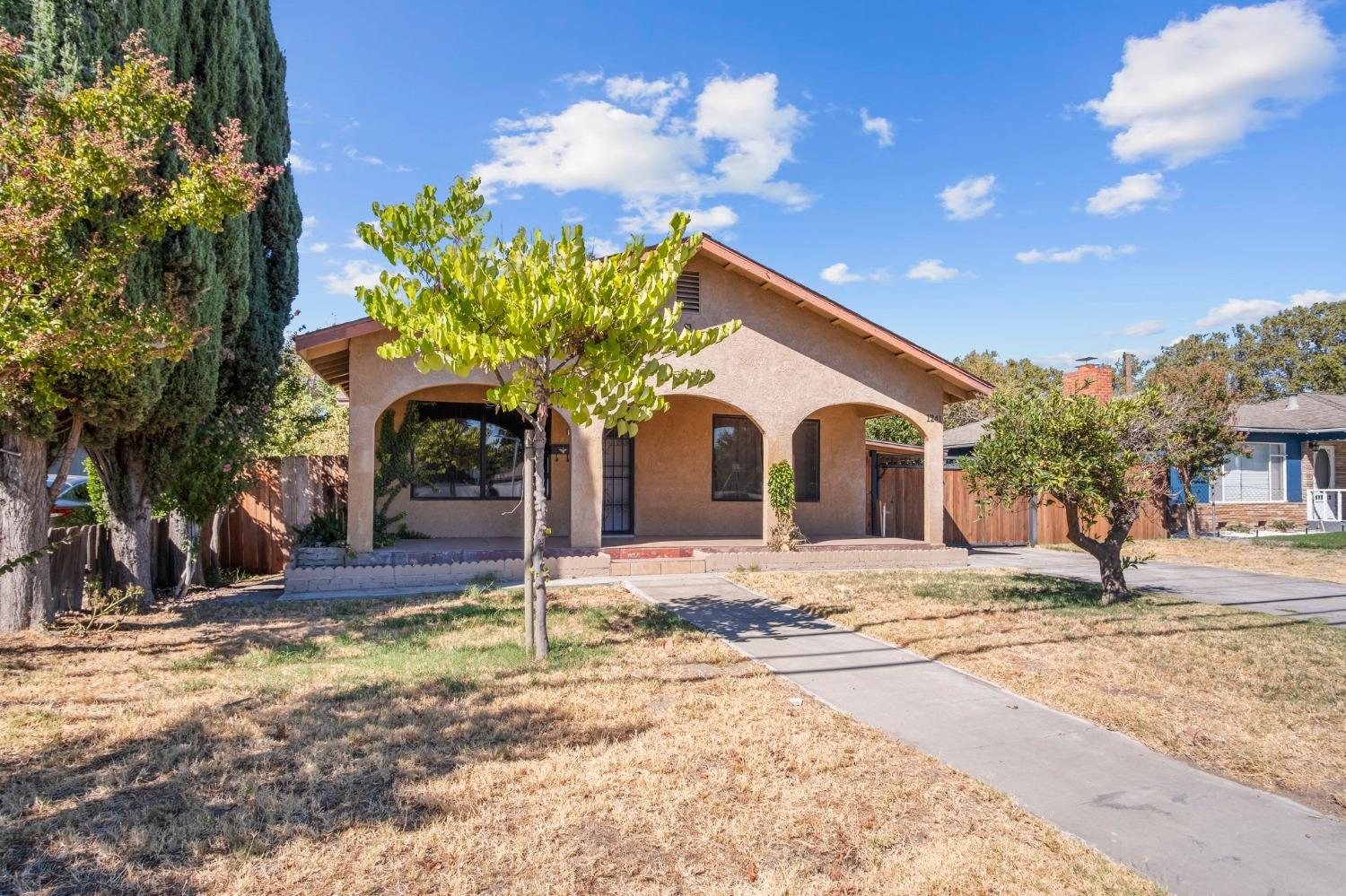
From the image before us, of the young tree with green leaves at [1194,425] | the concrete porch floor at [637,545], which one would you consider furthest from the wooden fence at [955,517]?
the young tree with green leaves at [1194,425]

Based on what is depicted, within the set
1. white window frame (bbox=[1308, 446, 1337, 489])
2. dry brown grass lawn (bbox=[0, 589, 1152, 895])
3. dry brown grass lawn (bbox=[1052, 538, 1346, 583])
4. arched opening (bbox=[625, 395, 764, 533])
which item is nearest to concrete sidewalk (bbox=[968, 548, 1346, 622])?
dry brown grass lawn (bbox=[1052, 538, 1346, 583])

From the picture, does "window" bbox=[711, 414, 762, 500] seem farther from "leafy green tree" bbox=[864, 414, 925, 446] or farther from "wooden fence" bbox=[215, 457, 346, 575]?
"leafy green tree" bbox=[864, 414, 925, 446]

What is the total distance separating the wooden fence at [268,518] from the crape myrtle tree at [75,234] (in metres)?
5.18

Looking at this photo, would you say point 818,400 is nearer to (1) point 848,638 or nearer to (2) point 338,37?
(1) point 848,638

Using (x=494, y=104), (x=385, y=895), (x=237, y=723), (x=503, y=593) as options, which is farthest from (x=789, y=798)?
(x=494, y=104)

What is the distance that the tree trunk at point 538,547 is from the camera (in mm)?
7004

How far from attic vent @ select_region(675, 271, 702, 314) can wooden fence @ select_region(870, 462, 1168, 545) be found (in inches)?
285

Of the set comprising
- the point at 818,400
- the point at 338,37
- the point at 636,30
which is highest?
the point at 636,30

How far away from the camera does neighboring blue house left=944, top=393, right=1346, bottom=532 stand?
23625 millimetres

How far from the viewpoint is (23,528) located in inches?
297

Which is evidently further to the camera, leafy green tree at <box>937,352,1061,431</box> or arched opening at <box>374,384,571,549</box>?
leafy green tree at <box>937,352,1061,431</box>

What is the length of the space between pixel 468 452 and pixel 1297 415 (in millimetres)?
26886

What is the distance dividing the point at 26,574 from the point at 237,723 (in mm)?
4293

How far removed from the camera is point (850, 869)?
3.53 meters
